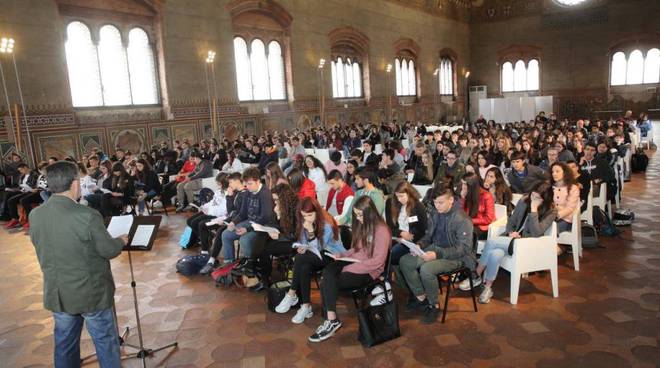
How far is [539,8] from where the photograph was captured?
28.9 metres

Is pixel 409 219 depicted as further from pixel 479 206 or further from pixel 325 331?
pixel 325 331

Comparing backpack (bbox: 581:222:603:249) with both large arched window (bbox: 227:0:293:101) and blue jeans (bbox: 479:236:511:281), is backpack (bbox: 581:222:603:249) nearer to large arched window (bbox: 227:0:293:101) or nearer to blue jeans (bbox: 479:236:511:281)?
blue jeans (bbox: 479:236:511:281)

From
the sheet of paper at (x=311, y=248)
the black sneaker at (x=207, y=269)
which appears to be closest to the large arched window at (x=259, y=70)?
the black sneaker at (x=207, y=269)

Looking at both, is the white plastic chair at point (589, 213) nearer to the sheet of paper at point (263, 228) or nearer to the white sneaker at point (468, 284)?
the white sneaker at point (468, 284)

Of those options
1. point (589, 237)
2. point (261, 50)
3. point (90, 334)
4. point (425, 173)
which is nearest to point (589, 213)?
point (589, 237)

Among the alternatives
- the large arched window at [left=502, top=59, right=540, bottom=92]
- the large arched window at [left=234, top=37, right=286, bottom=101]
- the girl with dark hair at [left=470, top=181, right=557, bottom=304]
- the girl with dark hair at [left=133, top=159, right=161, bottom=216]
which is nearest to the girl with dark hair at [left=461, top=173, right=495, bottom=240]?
the girl with dark hair at [left=470, top=181, right=557, bottom=304]

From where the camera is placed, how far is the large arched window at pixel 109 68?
1355 centimetres

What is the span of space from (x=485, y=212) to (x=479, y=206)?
0.33 feet

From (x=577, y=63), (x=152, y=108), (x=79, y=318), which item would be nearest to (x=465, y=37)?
(x=577, y=63)

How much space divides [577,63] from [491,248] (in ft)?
90.7

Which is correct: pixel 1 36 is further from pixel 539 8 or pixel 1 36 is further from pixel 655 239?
pixel 539 8

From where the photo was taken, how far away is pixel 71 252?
3.19 meters

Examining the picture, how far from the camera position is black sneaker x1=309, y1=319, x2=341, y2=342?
14.7 feet

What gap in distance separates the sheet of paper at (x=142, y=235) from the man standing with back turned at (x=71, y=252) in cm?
63
